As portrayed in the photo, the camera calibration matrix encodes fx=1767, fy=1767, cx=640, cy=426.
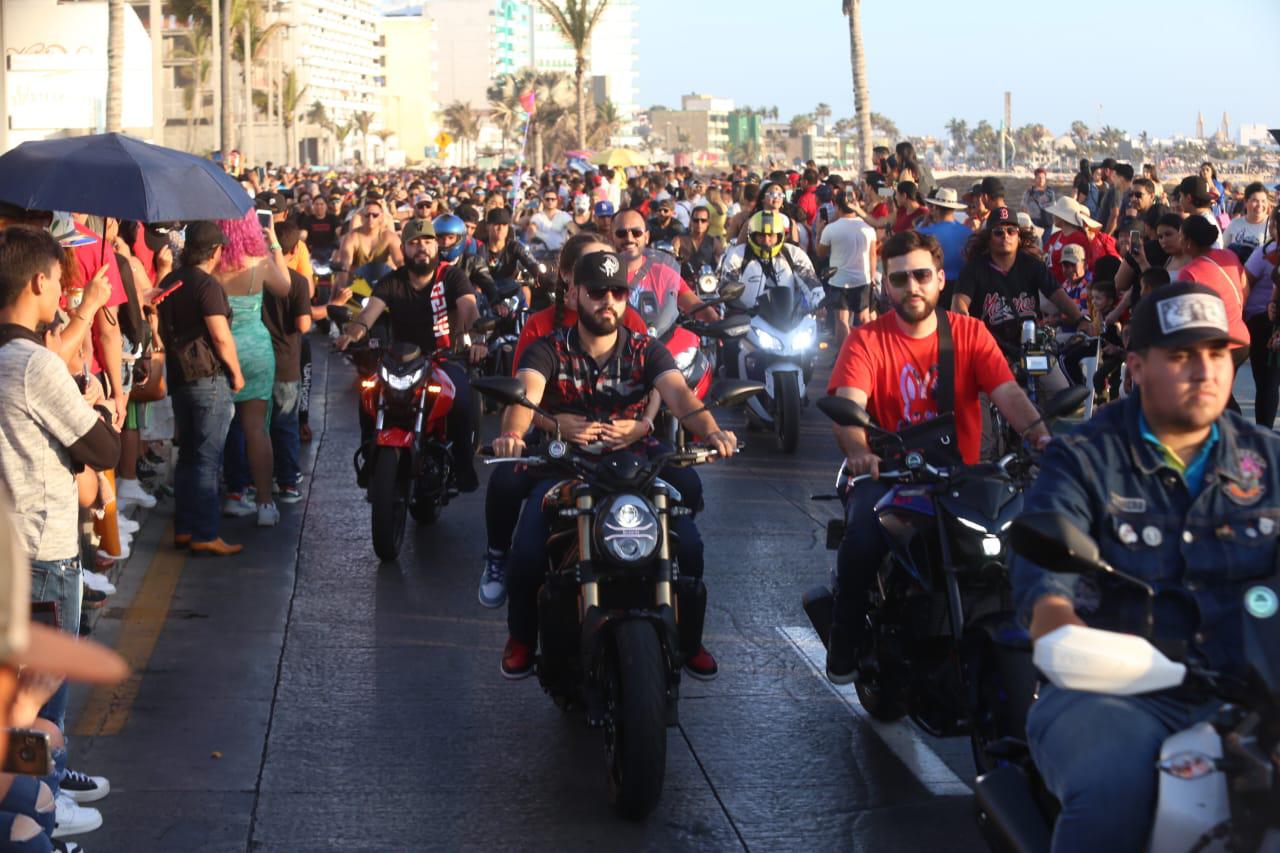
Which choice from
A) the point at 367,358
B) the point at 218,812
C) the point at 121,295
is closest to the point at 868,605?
the point at 218,812

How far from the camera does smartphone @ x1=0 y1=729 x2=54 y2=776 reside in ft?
11.0

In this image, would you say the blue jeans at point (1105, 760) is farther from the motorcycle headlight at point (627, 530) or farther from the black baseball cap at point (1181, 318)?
the motorcycle headlight at point (627, 530)

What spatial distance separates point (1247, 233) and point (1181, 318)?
1306 centimetres

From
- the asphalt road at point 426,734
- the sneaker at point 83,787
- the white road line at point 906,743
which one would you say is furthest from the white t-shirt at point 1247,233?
the sneaker at point 83,787

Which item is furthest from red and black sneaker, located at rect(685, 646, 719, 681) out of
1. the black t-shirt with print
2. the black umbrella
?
the black t-shirt with print

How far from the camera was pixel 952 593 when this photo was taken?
5.61 metres

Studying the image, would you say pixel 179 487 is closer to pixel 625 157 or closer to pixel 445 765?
pixel 445 765

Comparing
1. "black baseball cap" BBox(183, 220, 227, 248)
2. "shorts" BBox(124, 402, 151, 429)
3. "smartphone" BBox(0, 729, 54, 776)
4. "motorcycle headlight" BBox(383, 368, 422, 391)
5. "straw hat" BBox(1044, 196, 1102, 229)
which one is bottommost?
"smartphone" BBox(0, 729, 54, 776)

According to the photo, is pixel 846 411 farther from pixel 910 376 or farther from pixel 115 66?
pixel 115 66

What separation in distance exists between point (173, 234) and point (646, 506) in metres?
8.06

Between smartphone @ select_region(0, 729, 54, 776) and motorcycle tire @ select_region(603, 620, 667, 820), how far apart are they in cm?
237

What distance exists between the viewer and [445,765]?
6.34m

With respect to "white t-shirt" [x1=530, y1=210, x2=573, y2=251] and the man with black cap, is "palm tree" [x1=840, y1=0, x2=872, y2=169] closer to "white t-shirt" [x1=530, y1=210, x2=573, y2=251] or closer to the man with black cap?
"white t-shirt" [x1=530, y1=210, x2=573, y2=251]

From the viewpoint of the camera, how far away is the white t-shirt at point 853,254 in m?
18.6
